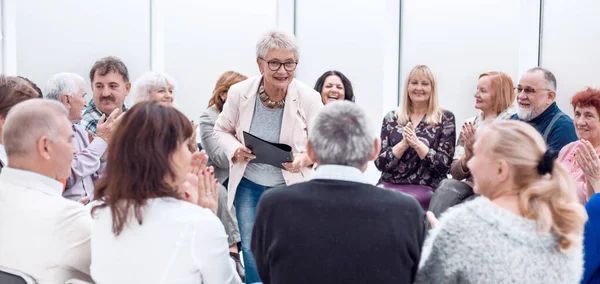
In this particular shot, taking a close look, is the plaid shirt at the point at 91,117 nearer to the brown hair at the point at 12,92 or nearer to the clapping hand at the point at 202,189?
the brown hair at the point at 12,92

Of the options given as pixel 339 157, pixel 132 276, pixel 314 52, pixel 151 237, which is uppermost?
pixel 314 52

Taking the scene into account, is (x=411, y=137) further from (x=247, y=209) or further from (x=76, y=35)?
(x=76, y=35)

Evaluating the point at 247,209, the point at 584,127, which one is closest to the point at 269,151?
the point at 247,209

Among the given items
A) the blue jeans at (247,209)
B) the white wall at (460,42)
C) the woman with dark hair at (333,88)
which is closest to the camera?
the blue jeans at (247,209)

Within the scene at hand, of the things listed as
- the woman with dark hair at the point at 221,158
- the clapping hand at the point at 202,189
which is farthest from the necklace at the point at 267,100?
the clapping hand at the point at 202,189

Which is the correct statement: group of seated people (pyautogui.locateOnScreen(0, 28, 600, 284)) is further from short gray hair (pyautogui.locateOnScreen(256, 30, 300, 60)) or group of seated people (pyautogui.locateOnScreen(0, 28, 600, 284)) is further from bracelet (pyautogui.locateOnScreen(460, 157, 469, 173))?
bracelet (pyautogui.locateOnScreen(460, 157, 469, 173))

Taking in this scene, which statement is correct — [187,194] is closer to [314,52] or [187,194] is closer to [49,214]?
[49,214]

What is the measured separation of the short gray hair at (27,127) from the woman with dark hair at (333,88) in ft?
9.53

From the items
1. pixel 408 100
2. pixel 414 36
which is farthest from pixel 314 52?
pixel 408 100

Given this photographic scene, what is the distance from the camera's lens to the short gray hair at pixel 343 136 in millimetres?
2105

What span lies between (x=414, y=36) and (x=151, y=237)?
14.4 ft

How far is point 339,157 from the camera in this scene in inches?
82.7

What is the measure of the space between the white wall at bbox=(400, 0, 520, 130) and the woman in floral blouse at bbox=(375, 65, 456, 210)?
1.16 meters

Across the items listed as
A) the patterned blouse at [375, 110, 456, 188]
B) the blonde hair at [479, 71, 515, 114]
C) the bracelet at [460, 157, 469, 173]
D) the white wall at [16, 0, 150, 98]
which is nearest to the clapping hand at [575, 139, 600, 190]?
the bracelet at [460, 157, 469, 173]
